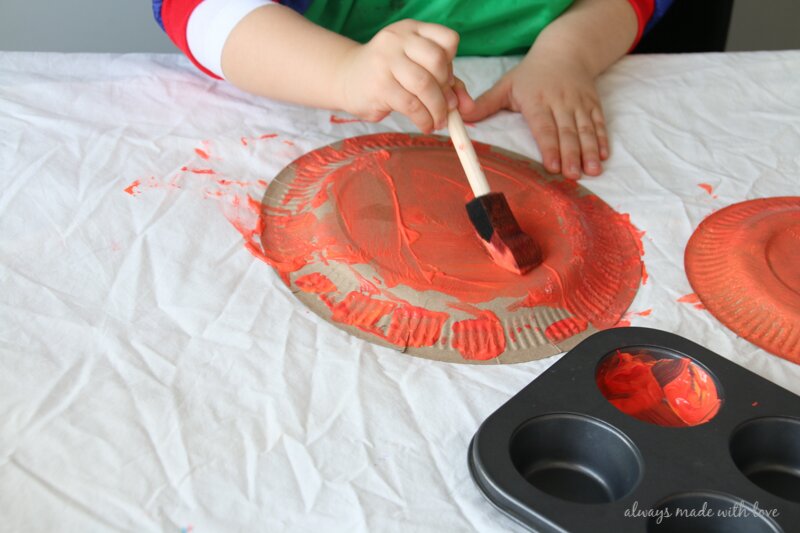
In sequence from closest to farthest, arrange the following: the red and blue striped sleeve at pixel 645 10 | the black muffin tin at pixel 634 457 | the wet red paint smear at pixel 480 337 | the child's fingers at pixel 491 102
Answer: the black muffin tin at pixel 634 457 → the wet red paint smear at pixel 480 337 → the child's fingers at pixel 491 102 → the red and blue striped sleeve at pixel 645 10

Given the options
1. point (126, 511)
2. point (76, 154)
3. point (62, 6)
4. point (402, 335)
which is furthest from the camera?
point (62, 6)

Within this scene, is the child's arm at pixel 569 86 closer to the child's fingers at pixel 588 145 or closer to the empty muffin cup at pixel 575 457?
the child's fingers at pixel 588 145

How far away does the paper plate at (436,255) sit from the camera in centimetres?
51

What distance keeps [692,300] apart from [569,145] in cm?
18

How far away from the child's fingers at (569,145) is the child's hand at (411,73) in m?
0.12

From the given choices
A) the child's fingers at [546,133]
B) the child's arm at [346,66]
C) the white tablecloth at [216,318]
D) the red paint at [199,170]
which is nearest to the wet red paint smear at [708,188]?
the white tablecloth at [216,318]

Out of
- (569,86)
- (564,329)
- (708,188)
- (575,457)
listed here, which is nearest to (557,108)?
(569,86)

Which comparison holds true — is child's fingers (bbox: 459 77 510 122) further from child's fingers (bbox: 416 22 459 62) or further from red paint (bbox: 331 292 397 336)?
red paint (bbox: 331 292 397 336)

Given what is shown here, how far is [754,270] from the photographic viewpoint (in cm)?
55

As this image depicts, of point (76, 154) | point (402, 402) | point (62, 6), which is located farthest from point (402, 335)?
point (62, 6)

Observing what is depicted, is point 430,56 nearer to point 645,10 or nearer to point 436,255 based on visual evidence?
point 436,255

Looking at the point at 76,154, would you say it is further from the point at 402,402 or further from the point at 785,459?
the point at 785,459

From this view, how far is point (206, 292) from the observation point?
1.68 feet

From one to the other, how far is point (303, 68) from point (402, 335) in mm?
262
